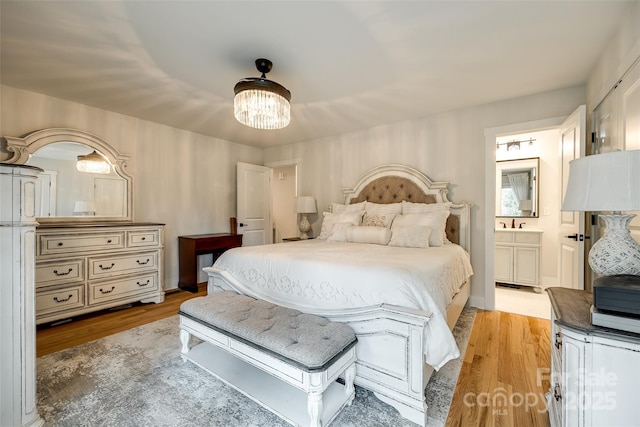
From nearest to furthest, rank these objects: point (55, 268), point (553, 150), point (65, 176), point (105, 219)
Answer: point (55, 268) → point (65, 176) → point (105, 219) → point (553, 150)

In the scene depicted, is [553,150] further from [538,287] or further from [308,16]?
[308,16]

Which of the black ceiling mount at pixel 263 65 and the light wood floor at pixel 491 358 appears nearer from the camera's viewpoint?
the light wood floor at pixel 491 358

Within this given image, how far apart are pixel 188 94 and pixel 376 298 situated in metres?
2.87

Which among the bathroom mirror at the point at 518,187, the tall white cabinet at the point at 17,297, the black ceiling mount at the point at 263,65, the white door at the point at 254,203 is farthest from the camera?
the white door at the point at 254,203

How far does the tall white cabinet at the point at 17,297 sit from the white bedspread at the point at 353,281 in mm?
1298

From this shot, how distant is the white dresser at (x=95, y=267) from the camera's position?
2.74 metres

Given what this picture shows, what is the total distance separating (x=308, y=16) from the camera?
5.83 ft

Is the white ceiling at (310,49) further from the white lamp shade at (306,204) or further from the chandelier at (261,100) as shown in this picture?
the white lamp shade at (306,204)

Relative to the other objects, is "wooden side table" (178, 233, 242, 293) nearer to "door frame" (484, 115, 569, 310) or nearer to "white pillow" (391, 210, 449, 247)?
"white pillow" (391, 210, 449, 247)

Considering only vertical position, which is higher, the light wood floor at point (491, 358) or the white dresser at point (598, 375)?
the white dresser at point (598, 375)

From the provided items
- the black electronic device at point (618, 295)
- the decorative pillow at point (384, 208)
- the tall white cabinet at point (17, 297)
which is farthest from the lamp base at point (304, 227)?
the black electronic device at point (618, 295)

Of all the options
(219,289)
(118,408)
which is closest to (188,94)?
(219,289)

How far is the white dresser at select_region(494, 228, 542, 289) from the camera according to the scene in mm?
3907

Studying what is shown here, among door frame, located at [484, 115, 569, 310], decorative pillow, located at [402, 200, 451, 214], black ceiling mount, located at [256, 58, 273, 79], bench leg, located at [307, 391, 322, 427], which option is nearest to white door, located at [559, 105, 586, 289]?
door frame, located at [484, 115, 569, 310]
